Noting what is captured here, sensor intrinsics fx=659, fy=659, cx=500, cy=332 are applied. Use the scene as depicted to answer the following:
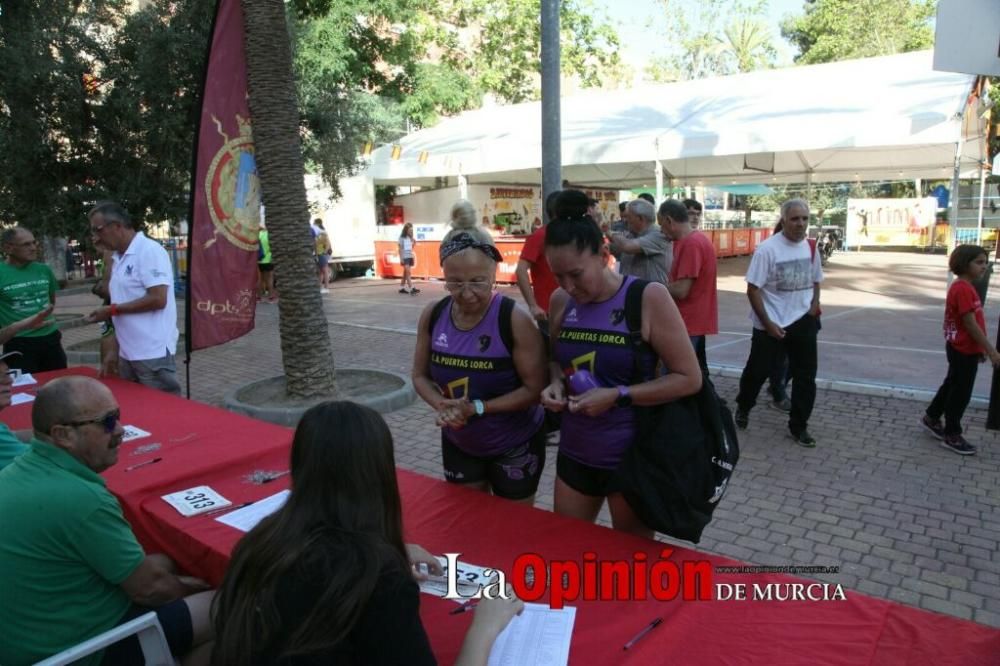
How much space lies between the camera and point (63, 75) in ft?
28.8

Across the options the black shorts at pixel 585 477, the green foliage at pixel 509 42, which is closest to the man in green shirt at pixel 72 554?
the black shorts at pixel 585 477

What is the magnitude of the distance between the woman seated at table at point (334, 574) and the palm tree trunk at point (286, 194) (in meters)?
4.91

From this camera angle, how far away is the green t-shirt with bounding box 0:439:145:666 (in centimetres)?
184

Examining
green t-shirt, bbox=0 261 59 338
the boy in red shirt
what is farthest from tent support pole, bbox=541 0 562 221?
green t-shirt, bbox=0 261 59 338

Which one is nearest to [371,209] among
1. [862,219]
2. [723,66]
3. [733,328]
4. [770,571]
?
[733,328]

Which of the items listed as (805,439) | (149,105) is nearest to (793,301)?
(805,439)

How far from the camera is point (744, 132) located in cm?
1249

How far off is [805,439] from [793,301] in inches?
42.5

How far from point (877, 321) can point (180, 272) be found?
16.2 meters

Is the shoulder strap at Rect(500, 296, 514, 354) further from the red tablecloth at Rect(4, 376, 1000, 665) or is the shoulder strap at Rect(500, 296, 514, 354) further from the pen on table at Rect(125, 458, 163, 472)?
the pen on table at Rect(125, 458, 163, 472)

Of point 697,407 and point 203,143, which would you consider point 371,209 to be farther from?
point 697,407

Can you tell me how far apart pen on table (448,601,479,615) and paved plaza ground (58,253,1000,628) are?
2205 mm

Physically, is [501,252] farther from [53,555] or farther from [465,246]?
[53,555]

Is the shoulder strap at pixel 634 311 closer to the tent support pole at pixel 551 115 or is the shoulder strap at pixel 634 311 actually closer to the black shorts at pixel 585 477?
the black shorts at pixel 585 477
